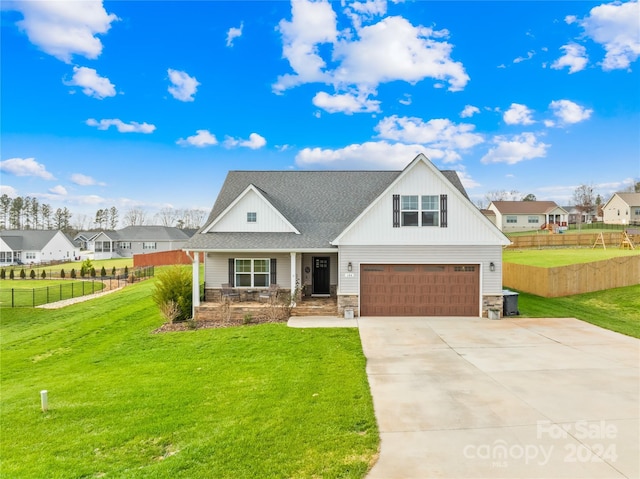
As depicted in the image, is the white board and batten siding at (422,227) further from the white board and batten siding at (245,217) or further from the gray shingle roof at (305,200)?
the white board and batten siding at (245,217)

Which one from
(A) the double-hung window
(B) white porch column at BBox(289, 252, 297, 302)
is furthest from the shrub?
(A) the double-hung window

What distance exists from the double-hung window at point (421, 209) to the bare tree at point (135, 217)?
9543cm

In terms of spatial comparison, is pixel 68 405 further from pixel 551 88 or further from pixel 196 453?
pixel 551 88

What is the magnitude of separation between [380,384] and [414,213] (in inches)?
344

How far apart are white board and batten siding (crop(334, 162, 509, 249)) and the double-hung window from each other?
0.58ft

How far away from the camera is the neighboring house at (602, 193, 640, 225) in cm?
5675

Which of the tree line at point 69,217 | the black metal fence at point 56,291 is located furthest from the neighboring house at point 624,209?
the tree line at point 69,217

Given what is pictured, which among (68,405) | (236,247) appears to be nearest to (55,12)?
(236,247)

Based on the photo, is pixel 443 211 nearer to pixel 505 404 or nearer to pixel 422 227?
pixel 422 227

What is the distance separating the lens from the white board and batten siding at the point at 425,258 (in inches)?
587

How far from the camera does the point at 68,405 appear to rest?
24.7 ft

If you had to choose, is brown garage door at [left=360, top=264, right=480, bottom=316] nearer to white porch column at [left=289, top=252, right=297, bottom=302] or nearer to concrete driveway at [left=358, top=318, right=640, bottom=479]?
white porch column at [left=289, top=252, right=297, bottom=302]

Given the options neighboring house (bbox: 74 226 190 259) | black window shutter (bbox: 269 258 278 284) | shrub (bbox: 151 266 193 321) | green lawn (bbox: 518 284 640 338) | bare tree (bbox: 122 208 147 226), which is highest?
bare tree (bbox: 122 208 147 226)

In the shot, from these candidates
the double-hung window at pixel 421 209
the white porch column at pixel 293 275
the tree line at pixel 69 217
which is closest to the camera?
the double-hung window at pixel 421 209
